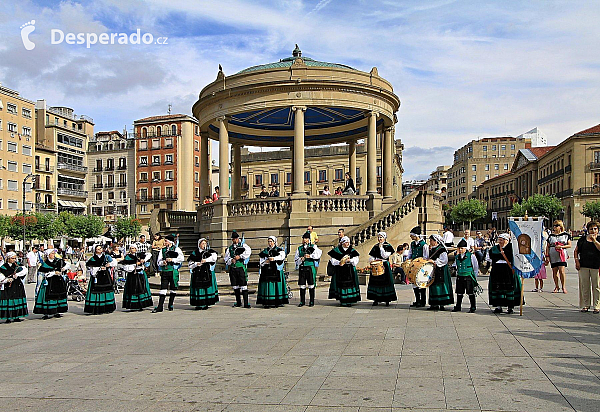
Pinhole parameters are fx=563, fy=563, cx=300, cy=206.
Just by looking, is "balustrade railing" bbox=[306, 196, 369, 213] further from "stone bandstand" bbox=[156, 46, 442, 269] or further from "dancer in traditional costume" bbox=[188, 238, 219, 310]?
"dancer in traditional costume" bbox=[188, 238, 219, 310]

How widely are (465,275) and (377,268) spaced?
2189 mm

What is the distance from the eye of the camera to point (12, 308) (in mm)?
13891

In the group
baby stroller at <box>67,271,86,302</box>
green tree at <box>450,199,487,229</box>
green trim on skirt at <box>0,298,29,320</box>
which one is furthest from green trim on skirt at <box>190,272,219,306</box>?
green tree at <box>450,199,487,229</box>

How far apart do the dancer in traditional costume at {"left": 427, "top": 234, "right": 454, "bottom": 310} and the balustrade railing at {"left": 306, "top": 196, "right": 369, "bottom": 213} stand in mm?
10193

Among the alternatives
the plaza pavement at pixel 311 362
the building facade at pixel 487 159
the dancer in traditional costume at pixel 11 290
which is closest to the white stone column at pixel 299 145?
the plaza pavement at pixel 311 362

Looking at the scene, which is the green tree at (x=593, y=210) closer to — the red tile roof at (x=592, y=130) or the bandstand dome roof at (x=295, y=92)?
the red tile roof at (x=592, y=130)

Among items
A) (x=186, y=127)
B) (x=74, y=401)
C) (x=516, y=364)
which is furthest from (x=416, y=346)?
(x=186, y=127)

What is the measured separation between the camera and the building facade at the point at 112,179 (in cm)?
9612

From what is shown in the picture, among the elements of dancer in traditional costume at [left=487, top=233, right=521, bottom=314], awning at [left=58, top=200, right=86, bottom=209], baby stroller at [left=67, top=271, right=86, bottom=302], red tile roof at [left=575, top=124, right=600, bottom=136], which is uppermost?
red tile roof at [left=575, top=124, right=600, bottom=136]

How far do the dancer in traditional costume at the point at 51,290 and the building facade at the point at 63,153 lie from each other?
77.7 m

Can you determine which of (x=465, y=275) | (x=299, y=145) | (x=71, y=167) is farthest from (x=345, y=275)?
(x=71, y=167)

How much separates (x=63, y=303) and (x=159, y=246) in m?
2.85

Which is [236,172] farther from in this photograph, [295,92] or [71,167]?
[71,167]

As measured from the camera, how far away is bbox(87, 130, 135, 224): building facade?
96.1m
